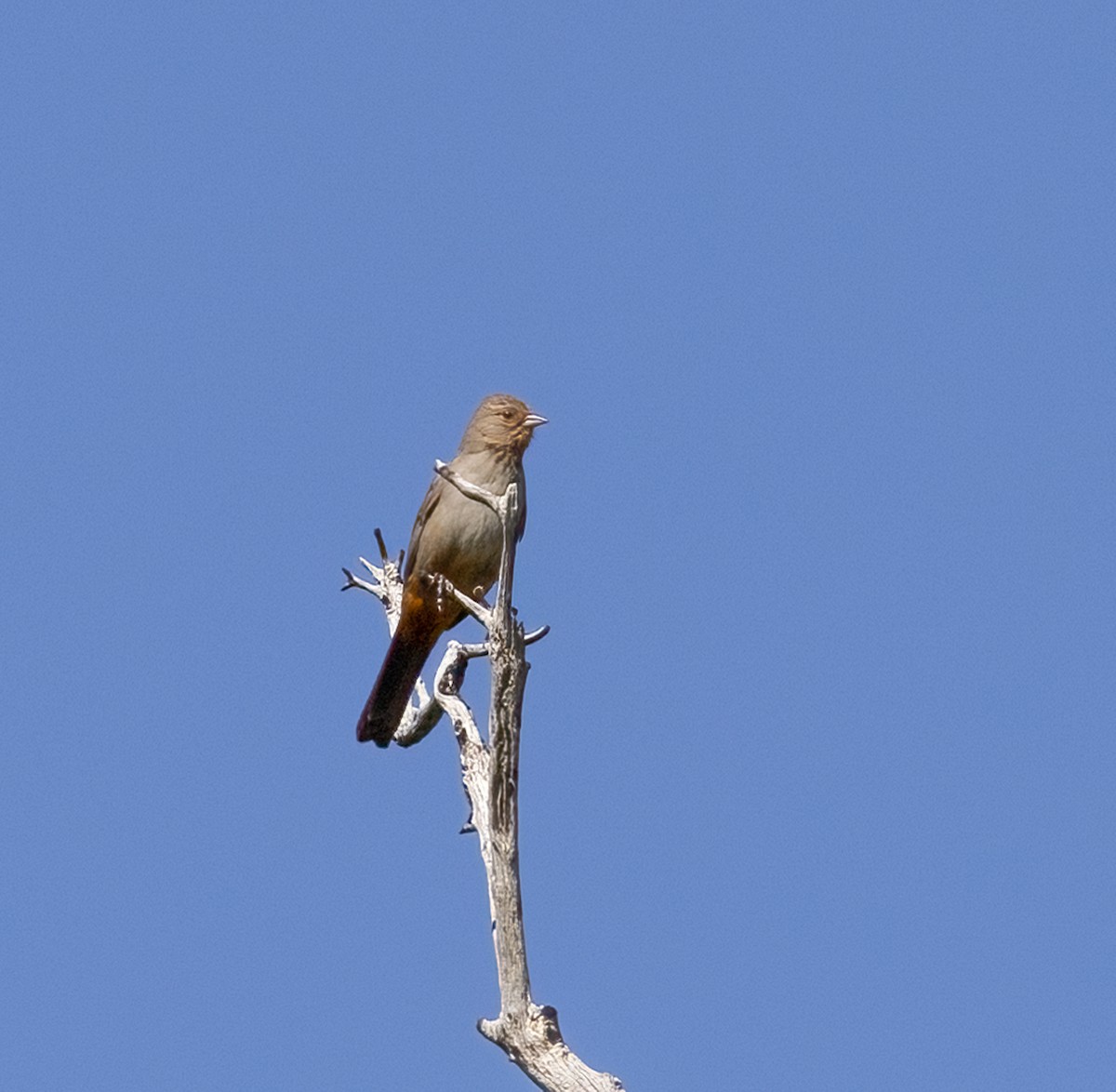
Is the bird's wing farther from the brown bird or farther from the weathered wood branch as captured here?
the weathered wood branch

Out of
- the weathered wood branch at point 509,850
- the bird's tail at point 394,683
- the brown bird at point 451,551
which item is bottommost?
the weathered wood branch at point 509,850

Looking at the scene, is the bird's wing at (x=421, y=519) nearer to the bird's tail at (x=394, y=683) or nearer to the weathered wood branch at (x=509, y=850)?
the bird's tail at (x=394, y=683)

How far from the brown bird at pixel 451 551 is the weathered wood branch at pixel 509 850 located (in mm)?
1710

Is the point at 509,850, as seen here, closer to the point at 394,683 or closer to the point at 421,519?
the point at 394,683

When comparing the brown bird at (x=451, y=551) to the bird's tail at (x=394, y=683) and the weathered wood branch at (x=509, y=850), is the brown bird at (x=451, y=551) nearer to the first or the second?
the bird's tail at (x=394, y=683)

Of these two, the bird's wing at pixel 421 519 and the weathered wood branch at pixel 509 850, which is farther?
the bird's wing at pixel 421 519

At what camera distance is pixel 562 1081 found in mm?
6148

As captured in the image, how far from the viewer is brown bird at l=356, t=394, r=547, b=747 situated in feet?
28.5

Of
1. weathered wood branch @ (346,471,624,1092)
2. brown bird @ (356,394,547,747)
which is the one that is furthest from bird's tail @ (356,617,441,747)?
weathered wood branch @ (346,471,624,1092)

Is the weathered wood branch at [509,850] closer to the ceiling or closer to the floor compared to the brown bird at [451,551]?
closer to the floor

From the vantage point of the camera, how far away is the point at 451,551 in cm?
885

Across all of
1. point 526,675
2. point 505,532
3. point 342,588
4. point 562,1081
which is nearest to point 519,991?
→ point 562,1081

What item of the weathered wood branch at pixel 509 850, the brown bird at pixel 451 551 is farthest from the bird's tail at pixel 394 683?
the weathered wood branch at pixel 509 850

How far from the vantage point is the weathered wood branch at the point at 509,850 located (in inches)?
244
